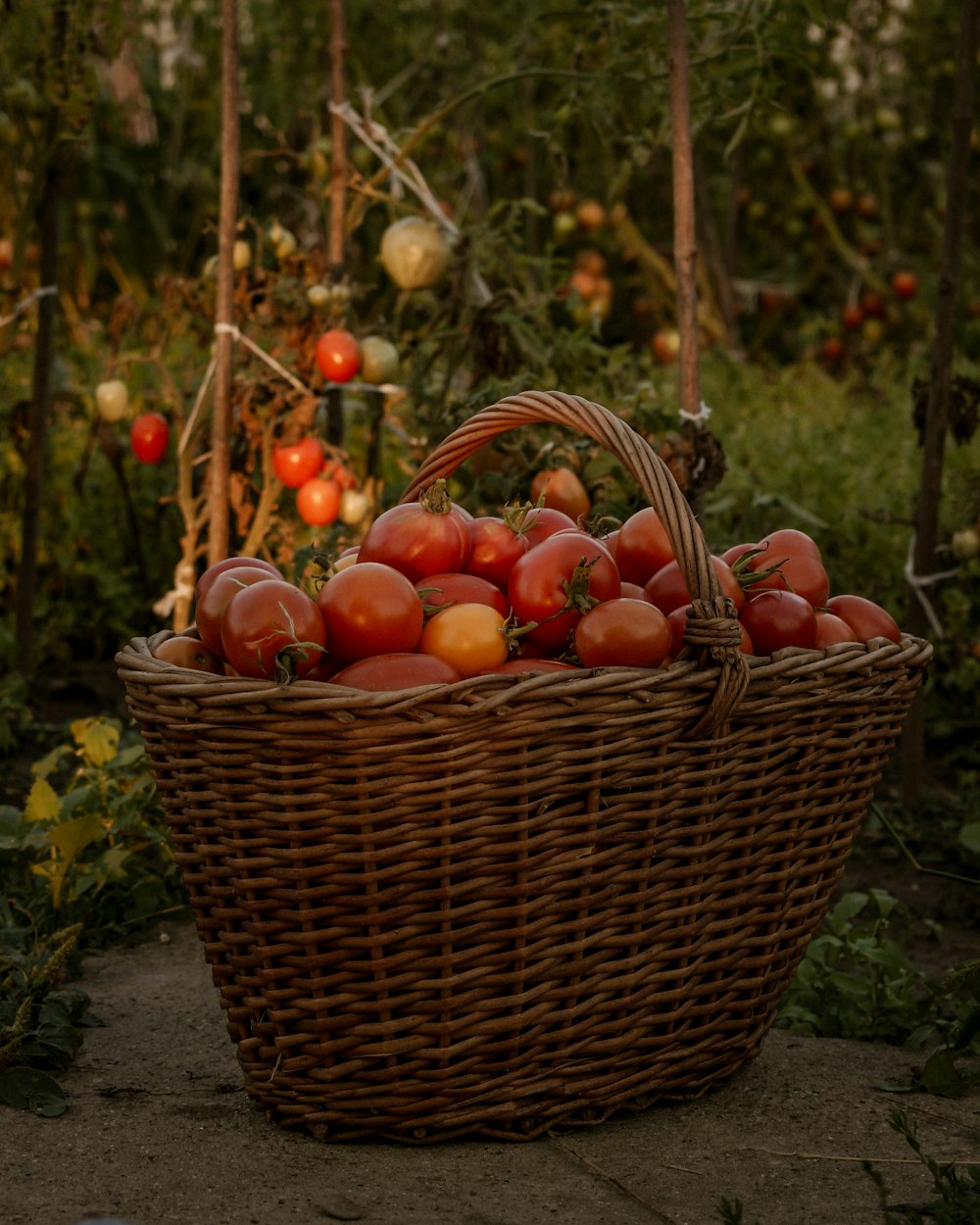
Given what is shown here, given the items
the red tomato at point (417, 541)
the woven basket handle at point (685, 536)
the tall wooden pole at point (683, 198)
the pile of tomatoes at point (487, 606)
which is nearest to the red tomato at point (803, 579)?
the pile of tomatoes at point (487, 606)

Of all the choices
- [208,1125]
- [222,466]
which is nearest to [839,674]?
[208,1125]

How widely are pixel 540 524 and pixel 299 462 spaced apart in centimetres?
122

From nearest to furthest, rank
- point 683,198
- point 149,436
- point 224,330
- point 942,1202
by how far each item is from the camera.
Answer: point 942,1202 → point 683,198 → point 224,330 → point 149,436

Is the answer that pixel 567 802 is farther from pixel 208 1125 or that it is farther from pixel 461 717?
pixel 208 1125

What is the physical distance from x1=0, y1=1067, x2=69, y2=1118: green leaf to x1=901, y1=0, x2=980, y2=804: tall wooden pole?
75.2 inches

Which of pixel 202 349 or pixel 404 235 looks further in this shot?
pixel 202 349

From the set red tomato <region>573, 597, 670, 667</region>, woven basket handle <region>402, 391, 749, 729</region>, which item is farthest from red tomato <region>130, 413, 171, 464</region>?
red tomato <region>573, 597, 670, 667</region>

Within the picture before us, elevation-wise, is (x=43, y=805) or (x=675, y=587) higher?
(x=675, y=587)

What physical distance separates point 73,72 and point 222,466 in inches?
43.6

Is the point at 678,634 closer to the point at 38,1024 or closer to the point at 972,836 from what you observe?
the point at 972,836

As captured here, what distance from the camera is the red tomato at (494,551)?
1.84 m

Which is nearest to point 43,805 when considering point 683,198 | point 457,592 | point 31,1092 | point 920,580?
point 31,1092

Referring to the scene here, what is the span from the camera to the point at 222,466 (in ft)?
9.68

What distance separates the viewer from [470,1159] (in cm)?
161
